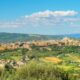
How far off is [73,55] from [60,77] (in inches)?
3861

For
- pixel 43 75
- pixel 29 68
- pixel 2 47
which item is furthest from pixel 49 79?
pixel 2 47

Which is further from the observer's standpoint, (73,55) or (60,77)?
(73,55)

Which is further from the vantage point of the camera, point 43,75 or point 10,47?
point 10,47

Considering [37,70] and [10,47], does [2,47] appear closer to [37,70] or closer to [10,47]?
[10,47]

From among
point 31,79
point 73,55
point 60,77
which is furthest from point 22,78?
point 73,55

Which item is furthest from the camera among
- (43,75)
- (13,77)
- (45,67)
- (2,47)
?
(2,47)

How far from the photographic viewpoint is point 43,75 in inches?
2143

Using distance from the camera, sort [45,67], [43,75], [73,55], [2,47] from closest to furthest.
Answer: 1. [43,75]
2. [45,67]
3. [73,55]
4. [2,47]

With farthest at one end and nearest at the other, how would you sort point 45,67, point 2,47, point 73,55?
point 2,47 → point 73,55 → point 45,67

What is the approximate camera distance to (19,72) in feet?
181

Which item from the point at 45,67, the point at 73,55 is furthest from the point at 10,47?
the point at 45,67

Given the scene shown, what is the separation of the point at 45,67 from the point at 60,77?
3.85m

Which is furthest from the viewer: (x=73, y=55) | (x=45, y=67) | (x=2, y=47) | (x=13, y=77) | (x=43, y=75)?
(x=2, y=47)

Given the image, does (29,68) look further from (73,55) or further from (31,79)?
(73,55)
